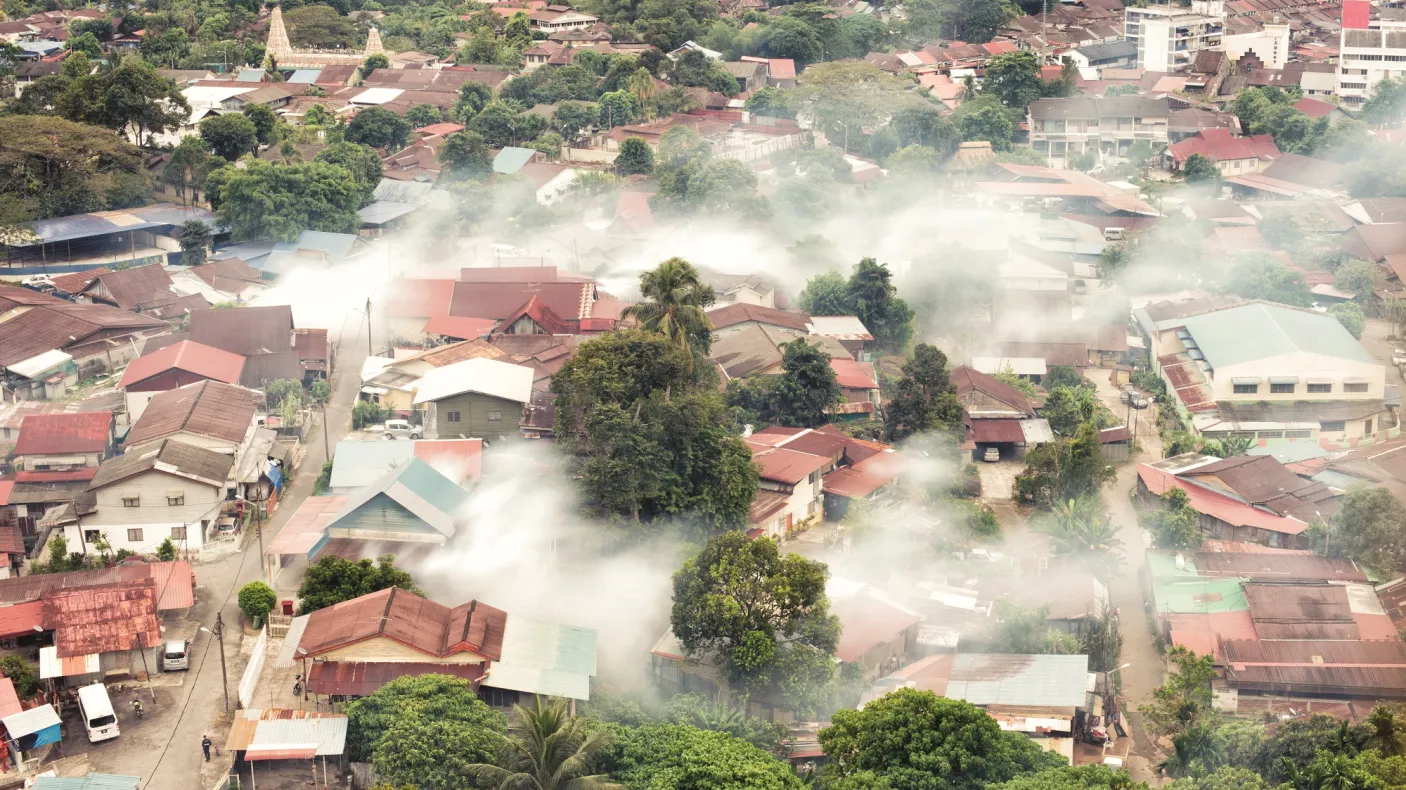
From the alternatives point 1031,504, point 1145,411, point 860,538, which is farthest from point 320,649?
point 1145,411

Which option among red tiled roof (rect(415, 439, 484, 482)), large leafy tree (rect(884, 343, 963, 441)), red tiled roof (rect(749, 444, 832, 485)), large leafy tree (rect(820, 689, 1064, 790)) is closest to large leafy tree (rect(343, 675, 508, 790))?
large leafy tree (rect(820, 689, 1064, 790))

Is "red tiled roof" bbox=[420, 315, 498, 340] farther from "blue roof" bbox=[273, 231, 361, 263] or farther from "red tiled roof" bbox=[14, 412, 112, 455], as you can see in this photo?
"red tiled roof" bbox=[14, 412, 112, 455]

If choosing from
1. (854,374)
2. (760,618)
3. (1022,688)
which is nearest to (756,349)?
(854,374)

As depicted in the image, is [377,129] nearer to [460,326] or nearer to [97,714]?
[460,326]

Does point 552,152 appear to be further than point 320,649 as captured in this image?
Yes

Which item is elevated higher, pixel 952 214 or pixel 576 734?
pixel 576 734

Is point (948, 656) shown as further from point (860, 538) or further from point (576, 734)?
point (576, 734)

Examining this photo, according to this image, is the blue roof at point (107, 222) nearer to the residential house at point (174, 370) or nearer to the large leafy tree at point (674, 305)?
the residential house at point (174, 370)
